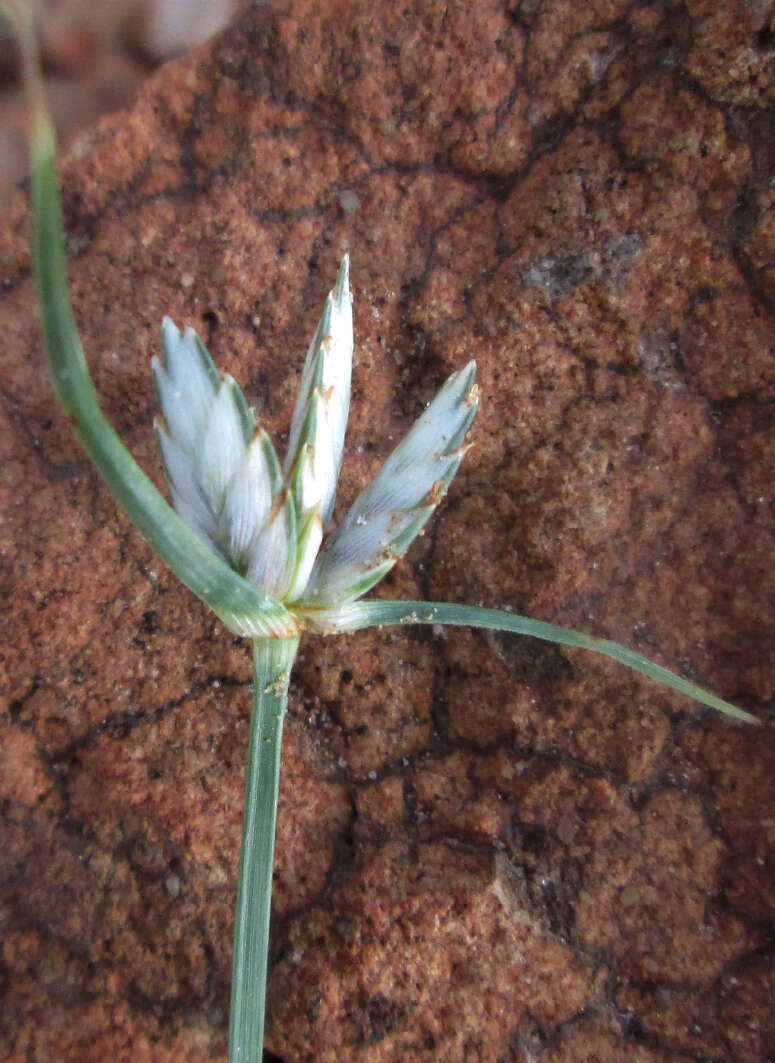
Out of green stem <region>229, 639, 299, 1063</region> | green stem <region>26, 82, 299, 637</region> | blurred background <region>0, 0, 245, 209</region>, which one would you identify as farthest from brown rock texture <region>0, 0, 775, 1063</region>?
green stem <region>26, 82, 299, 637</region>

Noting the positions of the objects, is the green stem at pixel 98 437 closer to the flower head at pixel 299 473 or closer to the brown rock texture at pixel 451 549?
the flower head at pixel 299 473

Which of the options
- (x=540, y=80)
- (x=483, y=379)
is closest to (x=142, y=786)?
(x=483, y=379)

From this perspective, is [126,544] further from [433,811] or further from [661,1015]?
[661,1015]

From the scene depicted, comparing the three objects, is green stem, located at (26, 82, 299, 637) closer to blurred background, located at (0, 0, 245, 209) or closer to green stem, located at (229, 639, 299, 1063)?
green stem, located at (229, 639, 299, 1063)

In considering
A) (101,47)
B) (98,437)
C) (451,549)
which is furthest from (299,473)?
(101,47)

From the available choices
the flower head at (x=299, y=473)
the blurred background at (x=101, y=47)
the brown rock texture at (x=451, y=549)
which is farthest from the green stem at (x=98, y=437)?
the blurred background at (x=101, y=47)

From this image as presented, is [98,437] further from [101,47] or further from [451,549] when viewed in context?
[101,47]
